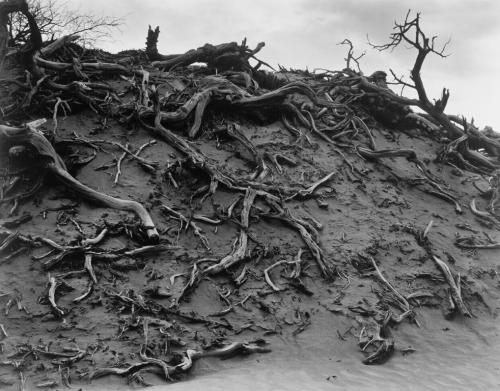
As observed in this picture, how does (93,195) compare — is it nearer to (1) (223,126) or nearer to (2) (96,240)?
(2) (96,240)

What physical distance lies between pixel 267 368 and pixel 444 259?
3.91 meters

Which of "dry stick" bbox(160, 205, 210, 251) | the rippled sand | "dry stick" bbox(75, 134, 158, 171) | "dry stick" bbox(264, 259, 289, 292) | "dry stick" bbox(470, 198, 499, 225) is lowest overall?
the rippled sand

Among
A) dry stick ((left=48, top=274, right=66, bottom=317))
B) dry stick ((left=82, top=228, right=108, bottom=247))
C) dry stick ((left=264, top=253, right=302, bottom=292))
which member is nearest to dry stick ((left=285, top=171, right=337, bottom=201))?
dry stick ((left=264, top=253, right=302, bottom=292))

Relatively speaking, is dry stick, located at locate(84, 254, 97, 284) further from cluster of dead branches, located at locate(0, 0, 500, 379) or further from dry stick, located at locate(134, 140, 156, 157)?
dry stick, located at locate(134, 140, 156, 157)

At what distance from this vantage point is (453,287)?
7012 millimetres

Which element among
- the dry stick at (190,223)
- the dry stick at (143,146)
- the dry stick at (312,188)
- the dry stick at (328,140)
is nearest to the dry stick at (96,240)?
the dry stick at (190,223)

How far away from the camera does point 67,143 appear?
7.40m

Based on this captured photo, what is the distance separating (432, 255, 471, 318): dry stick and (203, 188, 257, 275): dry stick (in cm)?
285

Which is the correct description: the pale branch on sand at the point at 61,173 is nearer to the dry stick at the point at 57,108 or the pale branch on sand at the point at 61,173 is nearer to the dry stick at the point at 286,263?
the dry stick at the point at 57,108

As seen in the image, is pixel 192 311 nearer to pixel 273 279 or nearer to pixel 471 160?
pixel 273 279

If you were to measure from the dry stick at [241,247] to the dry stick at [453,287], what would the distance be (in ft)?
9.33

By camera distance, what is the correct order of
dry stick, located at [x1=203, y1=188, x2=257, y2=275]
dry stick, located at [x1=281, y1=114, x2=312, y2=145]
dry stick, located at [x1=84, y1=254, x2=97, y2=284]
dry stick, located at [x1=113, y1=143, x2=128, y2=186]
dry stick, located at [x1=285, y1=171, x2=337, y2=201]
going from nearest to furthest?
dry stick, located at [x1=84, y1=254, x2=97, y2=284] → dry stick, located at [x1=203, y1=188, x2=257, y2=275] → dry stick, located at [x1=113, y1=143, x2=128, y2=186] → dry stick, located at [x1=285, y1=171, x2=337, y2=201] → dry stick, located at [x1=281, y1=114, x2=312, y2=145]

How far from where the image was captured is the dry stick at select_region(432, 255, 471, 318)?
22.3ft

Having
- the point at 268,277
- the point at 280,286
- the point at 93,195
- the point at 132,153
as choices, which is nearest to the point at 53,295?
the point at 93,195
